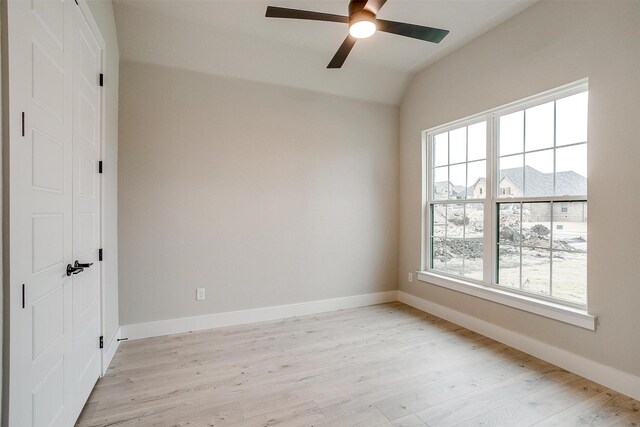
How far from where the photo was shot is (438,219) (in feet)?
12.5

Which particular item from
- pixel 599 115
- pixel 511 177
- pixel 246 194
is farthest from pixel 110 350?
pixel 599 115

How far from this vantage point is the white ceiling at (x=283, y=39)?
2656mm

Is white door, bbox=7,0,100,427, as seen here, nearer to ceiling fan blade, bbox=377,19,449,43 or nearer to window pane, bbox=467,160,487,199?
ceiling fan blade, bbox=377,19,449,43

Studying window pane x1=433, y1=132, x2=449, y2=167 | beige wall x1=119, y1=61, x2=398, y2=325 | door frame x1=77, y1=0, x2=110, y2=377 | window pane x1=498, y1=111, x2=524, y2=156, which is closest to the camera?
door frame x1=77, y1=0, x2=110, y2=377

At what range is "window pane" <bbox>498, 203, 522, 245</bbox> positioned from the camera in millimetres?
2904

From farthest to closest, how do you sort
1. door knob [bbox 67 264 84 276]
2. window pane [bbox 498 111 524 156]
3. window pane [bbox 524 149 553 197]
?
window pane [bbox 498 111 524 156], window pane [bbox 524 149 553 197], door knob [bbox 67 264 84 276]

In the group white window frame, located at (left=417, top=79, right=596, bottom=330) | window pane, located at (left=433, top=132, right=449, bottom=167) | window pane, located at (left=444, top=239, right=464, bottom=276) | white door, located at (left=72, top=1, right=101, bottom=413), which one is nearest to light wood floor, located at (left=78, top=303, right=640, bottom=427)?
white door, located at (left=72, top=1, right=101, bottom=413)

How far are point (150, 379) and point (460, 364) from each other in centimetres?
247

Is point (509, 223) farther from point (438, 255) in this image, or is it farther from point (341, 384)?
point (341, 384)

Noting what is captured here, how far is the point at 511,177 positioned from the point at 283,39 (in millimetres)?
2715

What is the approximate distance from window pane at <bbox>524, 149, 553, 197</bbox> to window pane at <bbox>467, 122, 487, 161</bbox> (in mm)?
469

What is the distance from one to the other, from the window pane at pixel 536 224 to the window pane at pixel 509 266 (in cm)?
16

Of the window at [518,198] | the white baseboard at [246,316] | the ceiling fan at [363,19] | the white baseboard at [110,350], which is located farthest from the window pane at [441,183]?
the white baseboard at [110,350]

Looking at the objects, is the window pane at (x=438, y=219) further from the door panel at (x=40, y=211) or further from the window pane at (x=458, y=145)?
the door panel at (x=40, y=211)
